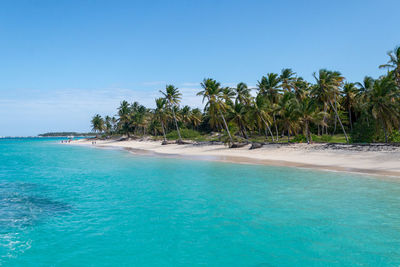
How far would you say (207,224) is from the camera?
11117 mm

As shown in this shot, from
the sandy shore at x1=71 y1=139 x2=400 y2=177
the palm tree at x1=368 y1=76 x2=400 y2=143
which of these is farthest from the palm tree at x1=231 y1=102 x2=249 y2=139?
the palm tree at x1=368 y1=76 x2=400 y2=143

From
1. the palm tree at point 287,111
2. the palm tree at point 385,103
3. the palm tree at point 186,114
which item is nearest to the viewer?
the palm tree at point 385,103

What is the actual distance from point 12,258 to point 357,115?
66545 mm

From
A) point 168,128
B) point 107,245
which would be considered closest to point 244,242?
point 107,245

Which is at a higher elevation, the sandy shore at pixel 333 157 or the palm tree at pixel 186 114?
the palm tree at pixel 186 114

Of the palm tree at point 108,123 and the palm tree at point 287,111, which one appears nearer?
the palm tree at point 287,111

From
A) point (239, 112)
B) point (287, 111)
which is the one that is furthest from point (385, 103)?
point (239, 112)

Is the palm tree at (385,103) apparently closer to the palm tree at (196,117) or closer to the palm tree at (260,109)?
the palm tree at (260,109)

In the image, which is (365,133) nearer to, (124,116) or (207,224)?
(207,224)

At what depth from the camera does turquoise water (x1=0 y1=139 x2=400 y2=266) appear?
830 cm

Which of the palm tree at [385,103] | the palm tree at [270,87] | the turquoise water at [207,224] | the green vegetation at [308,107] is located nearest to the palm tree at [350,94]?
the green vegetation at [308,107]

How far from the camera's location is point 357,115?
198 ft

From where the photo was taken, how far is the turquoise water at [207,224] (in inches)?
327

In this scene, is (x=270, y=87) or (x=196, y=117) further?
(x=196, y=117)
